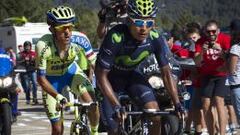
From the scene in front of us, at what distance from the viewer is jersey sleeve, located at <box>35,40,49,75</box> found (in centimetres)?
820

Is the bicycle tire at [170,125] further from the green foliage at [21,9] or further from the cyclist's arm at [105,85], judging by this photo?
the green foliage at [21,9]

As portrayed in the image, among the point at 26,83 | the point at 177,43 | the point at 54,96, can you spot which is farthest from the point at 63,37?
the point at 26,83

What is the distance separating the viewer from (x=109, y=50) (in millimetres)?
6840

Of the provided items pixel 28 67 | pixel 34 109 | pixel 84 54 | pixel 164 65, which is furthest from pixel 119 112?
pixel 28 67

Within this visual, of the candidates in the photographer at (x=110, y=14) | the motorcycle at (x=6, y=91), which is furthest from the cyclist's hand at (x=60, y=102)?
the photographer at (x=110, y=14)

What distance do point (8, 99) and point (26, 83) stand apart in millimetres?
9529

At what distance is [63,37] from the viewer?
8.36 m

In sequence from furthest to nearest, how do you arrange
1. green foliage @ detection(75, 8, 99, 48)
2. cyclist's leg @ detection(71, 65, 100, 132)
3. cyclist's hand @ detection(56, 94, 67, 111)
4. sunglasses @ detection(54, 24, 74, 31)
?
green foliage @ detection(75, 8, 99, 48) < cyclist's leg @ detection(71, 65, 100, 132) < sunglasses @ detection(54, 24, 74, 31) < cyclist's hand @ detection(56, 94, 67, 111)

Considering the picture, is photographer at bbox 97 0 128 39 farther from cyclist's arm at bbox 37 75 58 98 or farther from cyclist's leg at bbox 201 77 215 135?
cyclist's arm at bbox 37 75 58 98

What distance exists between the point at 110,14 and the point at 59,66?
2861mm

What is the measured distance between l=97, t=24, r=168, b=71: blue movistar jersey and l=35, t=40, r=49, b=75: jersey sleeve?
121cm

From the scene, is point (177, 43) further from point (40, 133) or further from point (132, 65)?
point (132, 65)

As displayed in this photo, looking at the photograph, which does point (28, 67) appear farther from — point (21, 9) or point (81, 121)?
point (21, 9)

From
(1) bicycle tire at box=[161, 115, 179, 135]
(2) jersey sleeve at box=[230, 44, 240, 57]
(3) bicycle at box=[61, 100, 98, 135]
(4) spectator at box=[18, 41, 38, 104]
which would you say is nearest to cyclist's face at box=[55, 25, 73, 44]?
(3) bicycle at box=[61, 100, 98, 135]
